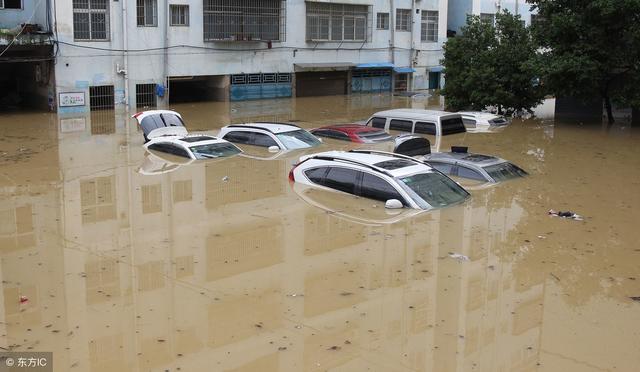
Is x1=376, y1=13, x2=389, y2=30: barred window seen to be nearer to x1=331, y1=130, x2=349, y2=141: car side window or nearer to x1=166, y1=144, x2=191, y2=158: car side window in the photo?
x1=331, y1=130, x2=349, y2=141: car side window

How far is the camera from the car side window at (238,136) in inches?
855

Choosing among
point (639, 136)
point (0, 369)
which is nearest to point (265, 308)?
point (0, 369)

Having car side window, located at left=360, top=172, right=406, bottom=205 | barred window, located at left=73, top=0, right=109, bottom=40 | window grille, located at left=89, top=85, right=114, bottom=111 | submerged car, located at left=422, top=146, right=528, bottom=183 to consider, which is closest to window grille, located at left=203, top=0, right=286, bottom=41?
barred window, located at left=73, top=0, right=109, bottom=40

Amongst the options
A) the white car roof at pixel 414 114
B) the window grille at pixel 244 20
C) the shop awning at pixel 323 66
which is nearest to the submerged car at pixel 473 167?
the white car roof at pixel 414 114

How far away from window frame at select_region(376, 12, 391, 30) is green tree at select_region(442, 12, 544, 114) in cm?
1246

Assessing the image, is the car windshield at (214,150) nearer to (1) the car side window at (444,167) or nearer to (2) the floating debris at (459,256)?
(1) the car side window at (444,167)

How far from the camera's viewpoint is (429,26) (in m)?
47.5

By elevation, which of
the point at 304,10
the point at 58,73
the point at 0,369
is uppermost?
the point at 304,10

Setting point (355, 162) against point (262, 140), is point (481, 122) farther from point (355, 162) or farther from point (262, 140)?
point (355, 162)

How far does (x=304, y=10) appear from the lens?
40.2 m

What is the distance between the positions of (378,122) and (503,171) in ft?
27.4

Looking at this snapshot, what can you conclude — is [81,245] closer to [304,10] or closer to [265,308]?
[265,308]

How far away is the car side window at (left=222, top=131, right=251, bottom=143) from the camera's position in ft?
71.3

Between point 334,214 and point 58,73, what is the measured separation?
21.2m
